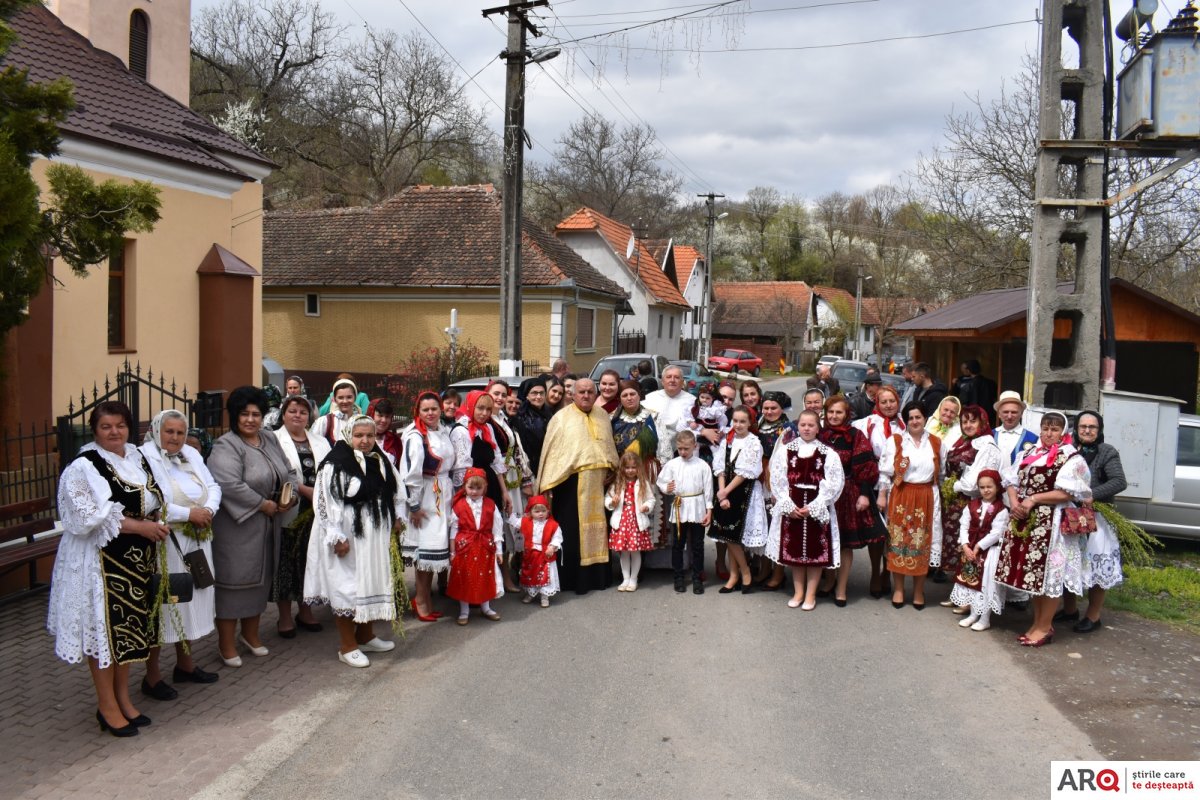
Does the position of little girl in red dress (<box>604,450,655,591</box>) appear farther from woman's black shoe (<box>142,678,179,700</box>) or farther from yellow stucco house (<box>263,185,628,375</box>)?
yellow stucco house (<box>263,185,628,375</box>)

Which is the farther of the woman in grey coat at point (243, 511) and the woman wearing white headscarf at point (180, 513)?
the woman in grey coat at point (243, 511)

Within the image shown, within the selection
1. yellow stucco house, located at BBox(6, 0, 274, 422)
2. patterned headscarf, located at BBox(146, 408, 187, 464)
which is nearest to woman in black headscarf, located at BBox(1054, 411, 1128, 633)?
patterned headscarf, located at BBox(146, 408, 187, 464)

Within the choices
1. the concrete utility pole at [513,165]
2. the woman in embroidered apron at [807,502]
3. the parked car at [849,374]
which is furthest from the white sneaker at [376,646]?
the parked car at [849,374]

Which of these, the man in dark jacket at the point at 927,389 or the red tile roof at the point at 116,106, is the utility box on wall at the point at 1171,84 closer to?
the man in dark jacket at the point at 927,389

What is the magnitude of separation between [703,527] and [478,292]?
1782 centimetres

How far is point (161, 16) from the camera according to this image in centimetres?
1734

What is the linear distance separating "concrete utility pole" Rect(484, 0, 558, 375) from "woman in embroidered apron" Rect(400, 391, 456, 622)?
7630 mm

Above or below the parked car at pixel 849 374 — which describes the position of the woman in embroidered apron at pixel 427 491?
below

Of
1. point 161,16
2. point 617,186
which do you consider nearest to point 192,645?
point 161,16

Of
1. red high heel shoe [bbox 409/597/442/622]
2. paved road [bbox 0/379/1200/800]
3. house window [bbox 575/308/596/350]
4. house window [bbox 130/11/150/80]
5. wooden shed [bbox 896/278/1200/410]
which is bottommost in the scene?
paved road [bbox 0/379/1200/800]

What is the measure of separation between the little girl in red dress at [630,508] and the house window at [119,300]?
9365 mm

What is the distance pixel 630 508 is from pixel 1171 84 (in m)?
6.38

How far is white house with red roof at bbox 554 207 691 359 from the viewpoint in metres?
38.8

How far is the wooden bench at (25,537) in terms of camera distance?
22.3ft
